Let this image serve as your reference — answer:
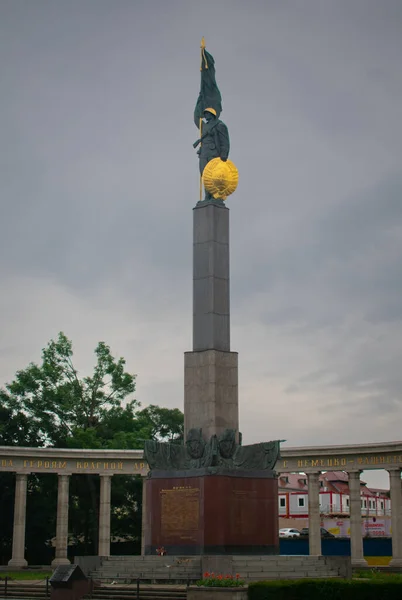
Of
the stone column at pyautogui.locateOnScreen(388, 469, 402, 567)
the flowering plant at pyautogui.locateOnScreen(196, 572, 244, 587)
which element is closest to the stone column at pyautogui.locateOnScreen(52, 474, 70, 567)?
the stone column at pyautogui.locateOnScreen(388, 469, 402, 567)

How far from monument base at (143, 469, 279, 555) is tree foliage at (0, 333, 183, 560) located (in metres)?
26.9

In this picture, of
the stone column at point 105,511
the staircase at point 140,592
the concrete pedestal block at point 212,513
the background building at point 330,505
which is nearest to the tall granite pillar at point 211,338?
the concrete pedestal block at point 212,513

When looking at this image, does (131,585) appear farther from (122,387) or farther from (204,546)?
(122,387)

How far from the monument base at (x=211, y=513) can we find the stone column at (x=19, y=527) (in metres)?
19.6

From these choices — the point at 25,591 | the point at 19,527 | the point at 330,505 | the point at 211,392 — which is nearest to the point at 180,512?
the point at 211,392

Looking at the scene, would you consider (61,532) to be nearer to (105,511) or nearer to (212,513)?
(105,511)

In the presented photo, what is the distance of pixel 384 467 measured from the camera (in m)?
48.0

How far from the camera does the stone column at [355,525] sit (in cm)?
4831

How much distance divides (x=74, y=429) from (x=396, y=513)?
79.9 ft

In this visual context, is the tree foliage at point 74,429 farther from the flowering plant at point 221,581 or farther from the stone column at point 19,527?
the flowering plant at point 221,581

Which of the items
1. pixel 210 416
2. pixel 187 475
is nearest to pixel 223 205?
pixel 210 416

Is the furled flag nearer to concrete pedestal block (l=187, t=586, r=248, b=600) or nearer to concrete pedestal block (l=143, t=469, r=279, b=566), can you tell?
concrete pedestal block (l=143, t=469, r=279, b=566)

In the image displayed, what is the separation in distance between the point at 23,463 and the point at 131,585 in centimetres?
2336

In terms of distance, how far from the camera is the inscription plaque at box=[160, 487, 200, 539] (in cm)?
3186
